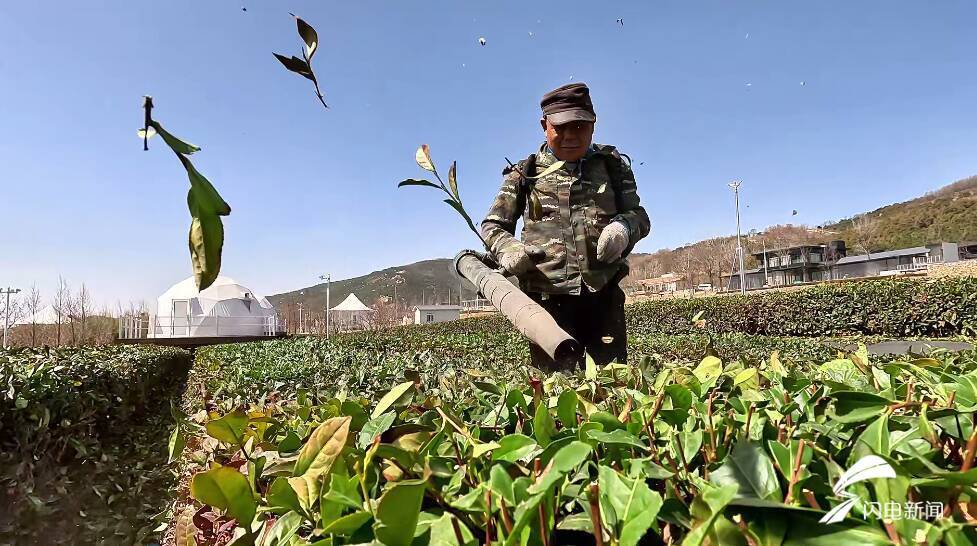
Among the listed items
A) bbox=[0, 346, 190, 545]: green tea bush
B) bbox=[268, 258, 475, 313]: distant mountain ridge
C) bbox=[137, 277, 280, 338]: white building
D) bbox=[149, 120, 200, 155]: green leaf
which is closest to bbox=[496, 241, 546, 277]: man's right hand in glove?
bbox=[149, 120, 200, 155]: green leaf

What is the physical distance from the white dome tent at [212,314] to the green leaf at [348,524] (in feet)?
156

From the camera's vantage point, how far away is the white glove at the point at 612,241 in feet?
8.94

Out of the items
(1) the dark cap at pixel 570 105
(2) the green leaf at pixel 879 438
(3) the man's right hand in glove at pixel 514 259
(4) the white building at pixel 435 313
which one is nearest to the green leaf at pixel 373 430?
→ (2) the green leaf at pixel 879 438

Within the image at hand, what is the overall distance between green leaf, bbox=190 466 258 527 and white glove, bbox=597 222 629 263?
2.25 meters

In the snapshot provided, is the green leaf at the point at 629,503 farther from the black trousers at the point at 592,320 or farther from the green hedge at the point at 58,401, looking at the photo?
the green hedge at the point at 58,401

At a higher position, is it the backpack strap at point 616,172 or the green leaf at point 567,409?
the backpack strap at point 616,172

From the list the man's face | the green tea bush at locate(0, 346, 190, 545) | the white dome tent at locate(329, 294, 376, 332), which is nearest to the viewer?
the man's face

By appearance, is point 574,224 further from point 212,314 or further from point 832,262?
point 832,262

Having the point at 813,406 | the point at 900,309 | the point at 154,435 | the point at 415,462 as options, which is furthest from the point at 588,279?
the point at 900,309

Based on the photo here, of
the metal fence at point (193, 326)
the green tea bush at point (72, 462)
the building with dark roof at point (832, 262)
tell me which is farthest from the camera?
the building with dark roof at point (832, 262)

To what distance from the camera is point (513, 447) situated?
0.72 metres

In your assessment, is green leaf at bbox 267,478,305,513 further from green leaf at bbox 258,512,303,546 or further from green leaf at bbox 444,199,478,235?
green leaf at bbox 444,199,478,235

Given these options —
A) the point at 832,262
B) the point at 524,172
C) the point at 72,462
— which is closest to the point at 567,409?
the point at 524,172

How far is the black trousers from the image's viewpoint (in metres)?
3.06
